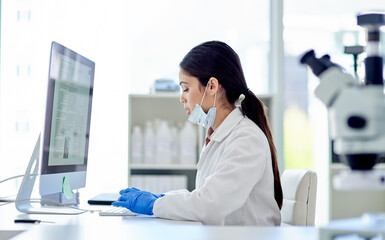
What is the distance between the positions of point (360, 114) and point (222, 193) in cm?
84

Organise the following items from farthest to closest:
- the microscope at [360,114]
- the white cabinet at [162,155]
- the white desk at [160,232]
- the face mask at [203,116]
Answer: the white cabinet at [162,155]
the face mask at [203,116]
the white desk at [160,232]
the microscope at [360,114]

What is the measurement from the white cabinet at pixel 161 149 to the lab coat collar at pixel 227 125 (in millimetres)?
1602

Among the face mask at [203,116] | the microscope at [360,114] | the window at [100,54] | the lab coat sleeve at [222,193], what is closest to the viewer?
the microscope at [360,114]

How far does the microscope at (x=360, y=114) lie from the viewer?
851 millimetres

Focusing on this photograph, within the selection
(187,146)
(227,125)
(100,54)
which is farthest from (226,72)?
(100,54)

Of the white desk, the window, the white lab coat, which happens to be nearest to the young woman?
the white lab coat

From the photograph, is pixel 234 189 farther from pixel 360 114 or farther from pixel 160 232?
pixel 360 114

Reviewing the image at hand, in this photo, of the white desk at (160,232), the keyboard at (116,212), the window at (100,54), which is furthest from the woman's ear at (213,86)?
the window at (100,54)

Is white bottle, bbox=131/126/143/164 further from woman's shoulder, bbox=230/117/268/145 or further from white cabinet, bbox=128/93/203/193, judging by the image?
woman's shoulder, bbox=230/117/268/145

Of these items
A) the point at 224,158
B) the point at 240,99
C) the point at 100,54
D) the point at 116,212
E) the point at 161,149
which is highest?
the point at 100,54

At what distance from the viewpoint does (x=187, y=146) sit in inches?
141

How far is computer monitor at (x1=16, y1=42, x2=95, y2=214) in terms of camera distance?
178 centimetres

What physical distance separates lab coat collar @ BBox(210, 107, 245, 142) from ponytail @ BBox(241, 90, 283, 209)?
0.04m

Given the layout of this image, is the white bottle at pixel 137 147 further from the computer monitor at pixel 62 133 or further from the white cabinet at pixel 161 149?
the computer monitor at pixel 62 133
